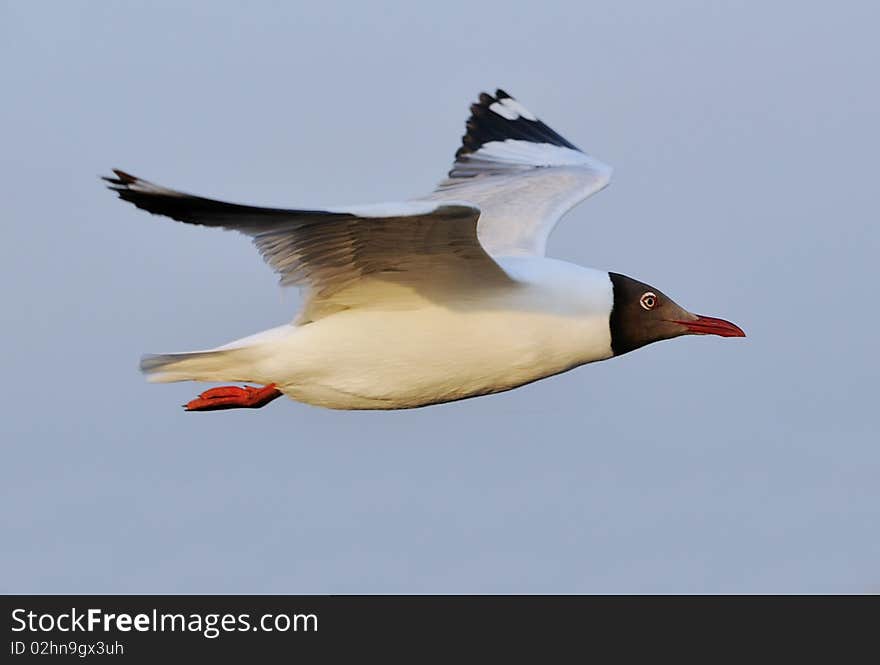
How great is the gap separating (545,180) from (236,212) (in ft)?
13.3

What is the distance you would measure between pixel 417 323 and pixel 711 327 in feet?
5.76

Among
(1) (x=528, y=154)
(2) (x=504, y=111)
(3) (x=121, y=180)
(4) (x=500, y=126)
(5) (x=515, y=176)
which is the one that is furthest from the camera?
(2) (x=504, y=111)

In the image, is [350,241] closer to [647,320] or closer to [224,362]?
[224,362]

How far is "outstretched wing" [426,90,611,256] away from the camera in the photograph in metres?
10.3

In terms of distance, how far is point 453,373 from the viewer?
8766mm

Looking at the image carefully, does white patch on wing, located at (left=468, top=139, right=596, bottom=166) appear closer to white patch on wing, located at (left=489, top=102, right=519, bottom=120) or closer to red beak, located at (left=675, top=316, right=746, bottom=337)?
white patch on wing, located at (left=489, top=102, right=519, bottom=120)

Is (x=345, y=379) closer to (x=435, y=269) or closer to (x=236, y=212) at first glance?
(x=435, y=269)

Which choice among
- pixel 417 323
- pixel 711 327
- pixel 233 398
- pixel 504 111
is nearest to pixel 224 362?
pixel 233 398

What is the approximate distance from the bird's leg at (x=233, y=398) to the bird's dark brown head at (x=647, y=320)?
1.86 metres

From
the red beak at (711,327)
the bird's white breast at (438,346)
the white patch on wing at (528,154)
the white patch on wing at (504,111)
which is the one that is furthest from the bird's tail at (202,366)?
the white patch on wing at (504,111)

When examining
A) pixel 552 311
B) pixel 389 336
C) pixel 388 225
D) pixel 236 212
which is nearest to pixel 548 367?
pixel 552 311

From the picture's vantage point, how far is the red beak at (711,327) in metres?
9.37

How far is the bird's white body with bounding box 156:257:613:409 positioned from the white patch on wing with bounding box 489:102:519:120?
403 centimetres

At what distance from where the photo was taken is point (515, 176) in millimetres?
11406
